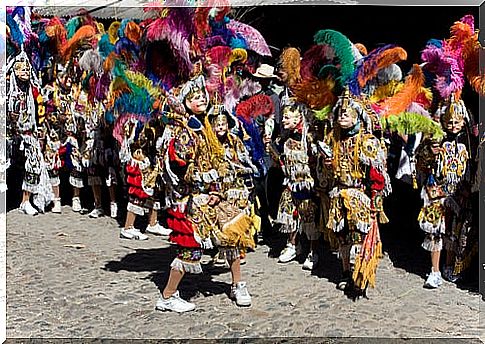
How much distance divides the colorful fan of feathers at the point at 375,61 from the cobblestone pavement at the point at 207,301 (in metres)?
1.67

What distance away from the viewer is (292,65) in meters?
5.59

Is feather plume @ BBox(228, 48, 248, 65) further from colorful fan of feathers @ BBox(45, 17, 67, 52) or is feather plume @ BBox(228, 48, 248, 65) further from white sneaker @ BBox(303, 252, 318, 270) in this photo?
colorful fan of feathers @ BBox(45, 17, 67, 52)

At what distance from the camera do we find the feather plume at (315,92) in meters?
5.28

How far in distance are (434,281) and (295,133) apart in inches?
66.4

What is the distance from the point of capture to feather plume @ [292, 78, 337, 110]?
17.3 ft

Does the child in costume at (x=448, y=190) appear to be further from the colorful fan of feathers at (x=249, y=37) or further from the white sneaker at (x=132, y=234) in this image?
the white sneaker at (x=132, y=234)

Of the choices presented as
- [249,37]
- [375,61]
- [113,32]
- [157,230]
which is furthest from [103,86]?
[375,61]

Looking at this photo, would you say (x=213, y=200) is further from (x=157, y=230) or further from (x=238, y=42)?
(x=157, y=230)

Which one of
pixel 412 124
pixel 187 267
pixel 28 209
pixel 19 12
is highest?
pixel 19 12

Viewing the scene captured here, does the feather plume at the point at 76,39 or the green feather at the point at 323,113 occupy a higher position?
the feather plume at the point at 76,39

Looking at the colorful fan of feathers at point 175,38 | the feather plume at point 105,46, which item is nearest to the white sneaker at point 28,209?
the feather plume at point 105,46

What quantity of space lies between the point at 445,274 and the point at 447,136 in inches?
47.7

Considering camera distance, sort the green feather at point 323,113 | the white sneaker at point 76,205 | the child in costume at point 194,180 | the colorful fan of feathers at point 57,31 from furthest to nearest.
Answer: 1. the white sneaker at point 76,205
2. the colorful fan of feathers at point 57,31
3. the green feather at point 323,113
4. the child in costume at point 194,180

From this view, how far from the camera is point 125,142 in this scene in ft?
22.9
